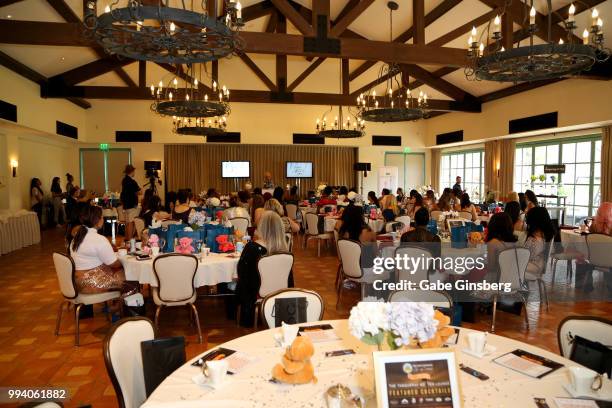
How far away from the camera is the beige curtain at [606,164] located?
9766 millimetres

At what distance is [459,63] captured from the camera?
794 centimetres

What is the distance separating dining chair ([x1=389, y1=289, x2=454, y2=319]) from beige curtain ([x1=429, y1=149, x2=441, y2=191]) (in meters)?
14.9

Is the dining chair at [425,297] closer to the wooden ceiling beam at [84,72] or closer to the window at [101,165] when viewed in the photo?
the wooden ceiling beam at [84,72]

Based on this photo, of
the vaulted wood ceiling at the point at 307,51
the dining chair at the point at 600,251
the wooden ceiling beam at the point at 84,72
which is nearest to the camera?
the dining chair at the point at 600,251

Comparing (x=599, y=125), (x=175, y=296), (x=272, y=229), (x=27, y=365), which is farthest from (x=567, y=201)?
(x=27, y=365)

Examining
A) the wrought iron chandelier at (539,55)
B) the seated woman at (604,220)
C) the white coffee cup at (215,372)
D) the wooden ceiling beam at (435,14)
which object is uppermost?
the wooden ceiling beam at (435,14)

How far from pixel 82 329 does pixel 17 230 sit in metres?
6.07

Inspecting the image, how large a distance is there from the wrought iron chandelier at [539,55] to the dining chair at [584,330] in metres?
2.14

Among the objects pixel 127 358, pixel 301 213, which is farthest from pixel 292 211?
pixel 127 358

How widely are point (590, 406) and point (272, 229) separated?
2.99 metres

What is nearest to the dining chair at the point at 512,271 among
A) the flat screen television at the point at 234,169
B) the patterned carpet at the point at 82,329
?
the patterned carpet at the point at 82,329

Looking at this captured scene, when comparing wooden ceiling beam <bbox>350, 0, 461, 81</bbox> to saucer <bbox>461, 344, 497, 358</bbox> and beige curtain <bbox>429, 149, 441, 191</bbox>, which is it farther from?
beige curtain <bbox>429, 149, 441, 191</bbox>

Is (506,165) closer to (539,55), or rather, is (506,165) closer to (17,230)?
(539,55)

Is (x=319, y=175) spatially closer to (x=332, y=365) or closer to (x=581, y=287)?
(x=581, y=287)
